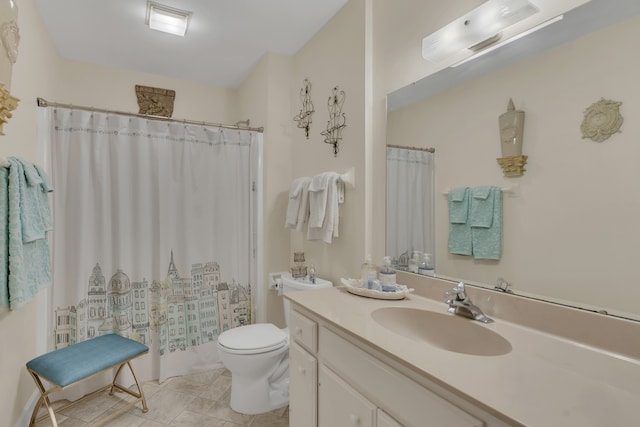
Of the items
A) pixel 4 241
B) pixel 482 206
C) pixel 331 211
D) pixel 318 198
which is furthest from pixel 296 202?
pixel 4 241

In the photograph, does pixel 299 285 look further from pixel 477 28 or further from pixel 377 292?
pixel 477 28

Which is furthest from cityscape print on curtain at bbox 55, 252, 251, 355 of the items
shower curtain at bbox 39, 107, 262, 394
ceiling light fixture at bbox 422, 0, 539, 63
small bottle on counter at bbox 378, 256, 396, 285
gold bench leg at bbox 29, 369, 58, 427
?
ceiling light fixture at bbox 422, 0, 539, 63

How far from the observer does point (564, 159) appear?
1.05 m

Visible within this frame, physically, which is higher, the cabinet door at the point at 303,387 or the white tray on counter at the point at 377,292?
the white tray on counter at the point at 377,292

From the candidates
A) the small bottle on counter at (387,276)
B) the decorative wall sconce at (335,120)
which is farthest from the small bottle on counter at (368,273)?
the decorative wall sconce at (335,120)

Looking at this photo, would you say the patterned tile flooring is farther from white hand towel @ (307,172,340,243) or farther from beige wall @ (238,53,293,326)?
white hand towel @ (307,172,340,243)

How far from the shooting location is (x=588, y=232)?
0.99 m

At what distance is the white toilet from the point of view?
1868 mm

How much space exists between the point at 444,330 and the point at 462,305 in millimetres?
121

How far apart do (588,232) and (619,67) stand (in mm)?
486

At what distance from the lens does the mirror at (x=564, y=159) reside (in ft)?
3.02

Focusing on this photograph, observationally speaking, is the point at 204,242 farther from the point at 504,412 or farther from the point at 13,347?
the point at 504,412

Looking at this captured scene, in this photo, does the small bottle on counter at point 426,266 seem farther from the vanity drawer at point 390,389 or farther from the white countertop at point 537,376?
the vanity drawer at point 390,389

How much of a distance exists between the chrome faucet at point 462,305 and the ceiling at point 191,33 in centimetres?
188
